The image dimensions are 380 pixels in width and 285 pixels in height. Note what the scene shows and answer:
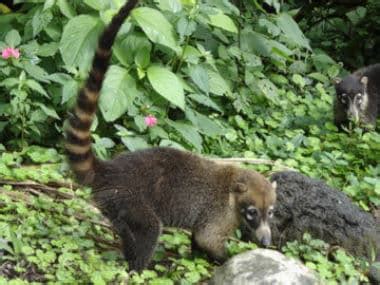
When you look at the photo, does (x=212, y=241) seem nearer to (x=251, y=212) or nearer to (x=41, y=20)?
(x=251, y=212)

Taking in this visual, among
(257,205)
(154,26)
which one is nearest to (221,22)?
(154,26)

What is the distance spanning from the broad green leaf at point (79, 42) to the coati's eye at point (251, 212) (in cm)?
192

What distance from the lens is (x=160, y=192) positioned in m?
4.93

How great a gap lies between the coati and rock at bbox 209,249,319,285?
362 cm

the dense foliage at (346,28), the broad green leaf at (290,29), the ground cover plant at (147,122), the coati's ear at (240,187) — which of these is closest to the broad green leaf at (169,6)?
the ground cover plant at (147,122)

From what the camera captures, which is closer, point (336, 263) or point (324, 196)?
point (336, 263)

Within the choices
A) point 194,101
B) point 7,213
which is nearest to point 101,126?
point 194,101

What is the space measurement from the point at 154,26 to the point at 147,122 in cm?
79

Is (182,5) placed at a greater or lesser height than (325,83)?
greater

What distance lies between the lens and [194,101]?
7.28m

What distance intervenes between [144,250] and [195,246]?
54cm

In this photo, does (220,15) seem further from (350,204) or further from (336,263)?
(336,263)

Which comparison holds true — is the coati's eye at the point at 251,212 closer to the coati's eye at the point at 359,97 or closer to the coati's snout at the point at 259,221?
the coati's snout at the point at 259,221

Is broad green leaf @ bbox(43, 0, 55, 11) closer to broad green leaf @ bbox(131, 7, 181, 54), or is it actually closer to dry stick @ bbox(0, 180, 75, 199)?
broad green leaf @ bbox(131, 7, 181, 54)
